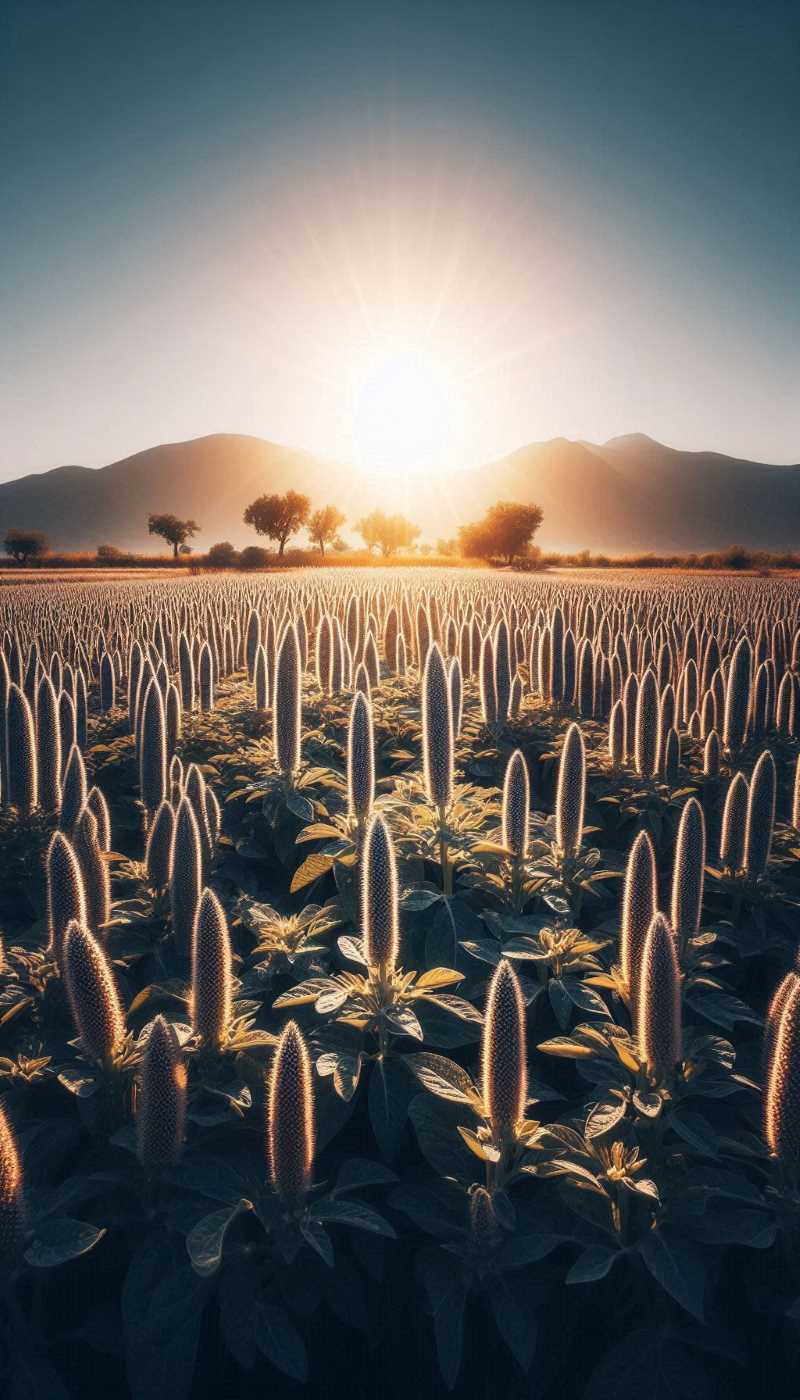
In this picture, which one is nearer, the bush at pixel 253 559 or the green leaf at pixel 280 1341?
the green leaf at pixel 280 1341

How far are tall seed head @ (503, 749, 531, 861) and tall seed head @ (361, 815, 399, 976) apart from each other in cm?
92

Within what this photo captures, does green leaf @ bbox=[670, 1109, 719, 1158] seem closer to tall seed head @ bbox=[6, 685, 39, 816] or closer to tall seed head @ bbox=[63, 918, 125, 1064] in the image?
tall seed head @ bbox=[63, 918, 125, 1064]

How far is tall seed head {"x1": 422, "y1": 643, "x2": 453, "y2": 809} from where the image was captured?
3479 mm

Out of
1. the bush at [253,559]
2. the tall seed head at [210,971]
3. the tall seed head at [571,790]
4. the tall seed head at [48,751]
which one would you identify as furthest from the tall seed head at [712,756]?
the bush at [253,559]

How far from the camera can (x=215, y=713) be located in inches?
253

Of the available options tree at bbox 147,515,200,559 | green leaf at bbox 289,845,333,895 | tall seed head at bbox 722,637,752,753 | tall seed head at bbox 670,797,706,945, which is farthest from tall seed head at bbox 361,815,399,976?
tree at bbox 147,515,200,559

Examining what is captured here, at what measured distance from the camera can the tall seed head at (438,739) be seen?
11.4 ft

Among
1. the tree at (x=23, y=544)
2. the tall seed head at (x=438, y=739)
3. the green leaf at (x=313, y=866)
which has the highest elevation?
the tree at (x=23, y=544)

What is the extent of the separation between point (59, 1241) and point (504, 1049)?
117cm

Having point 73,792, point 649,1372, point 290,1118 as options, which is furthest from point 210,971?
point 73,792

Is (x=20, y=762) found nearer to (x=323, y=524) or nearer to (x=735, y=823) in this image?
(x=735, y=823)

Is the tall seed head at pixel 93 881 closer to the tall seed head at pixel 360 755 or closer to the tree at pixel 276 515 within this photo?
the tall seed head at pixel 360 755

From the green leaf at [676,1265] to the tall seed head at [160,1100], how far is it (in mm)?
1264

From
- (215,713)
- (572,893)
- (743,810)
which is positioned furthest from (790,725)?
(215,713)
